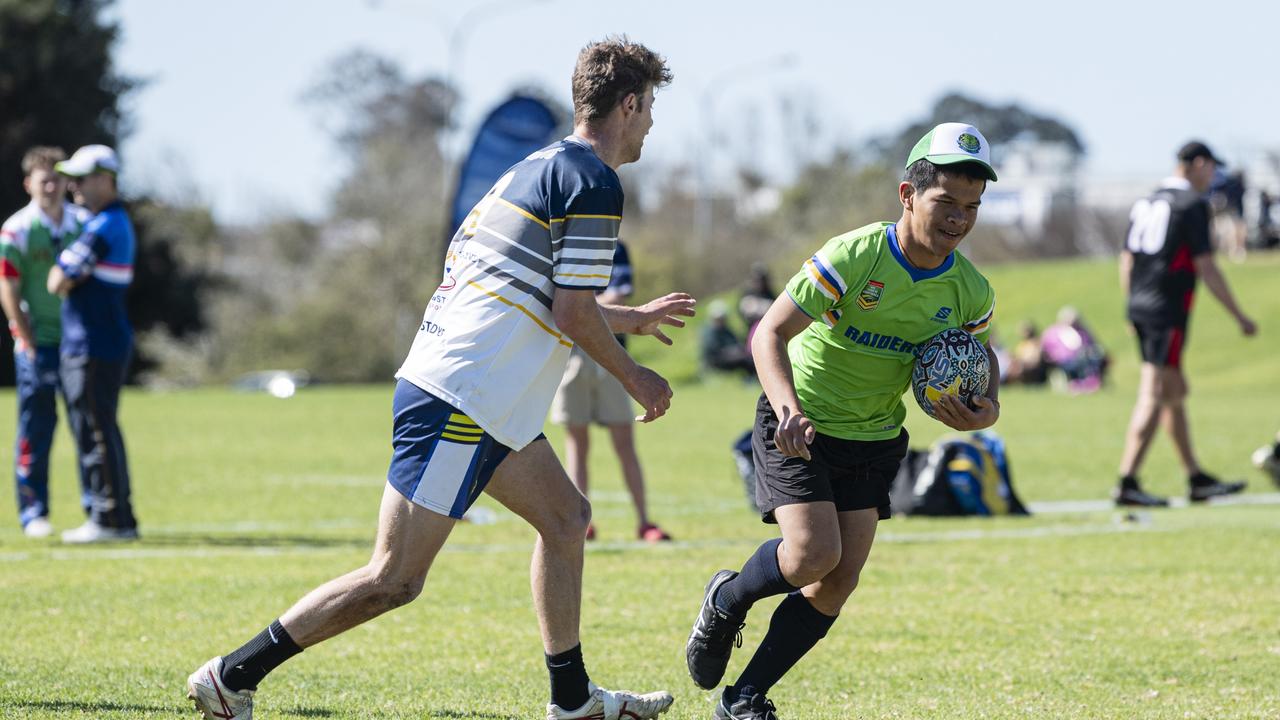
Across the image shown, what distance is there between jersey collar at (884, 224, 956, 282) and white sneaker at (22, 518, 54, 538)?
6.81 m

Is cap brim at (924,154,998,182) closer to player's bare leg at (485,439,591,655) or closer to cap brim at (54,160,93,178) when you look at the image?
player's bare leg at (485,439,591,655)

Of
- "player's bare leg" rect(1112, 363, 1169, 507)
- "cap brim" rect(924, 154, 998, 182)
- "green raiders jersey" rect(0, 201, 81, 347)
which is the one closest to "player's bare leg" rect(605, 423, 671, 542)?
"green raiders jersey" rect(0, 201, 81, 347)

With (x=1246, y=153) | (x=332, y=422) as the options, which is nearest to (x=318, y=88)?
(x=1246, y=153)

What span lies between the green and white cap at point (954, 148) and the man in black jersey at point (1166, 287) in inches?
270

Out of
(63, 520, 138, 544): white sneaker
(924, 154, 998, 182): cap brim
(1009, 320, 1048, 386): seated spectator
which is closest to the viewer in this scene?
(924, 154, 998, 182): cap brim

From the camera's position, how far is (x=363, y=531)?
1076cm

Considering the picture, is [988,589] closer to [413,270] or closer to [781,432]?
[781,432]

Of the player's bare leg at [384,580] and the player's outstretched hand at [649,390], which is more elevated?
the player's outstretched hand at [649,390]

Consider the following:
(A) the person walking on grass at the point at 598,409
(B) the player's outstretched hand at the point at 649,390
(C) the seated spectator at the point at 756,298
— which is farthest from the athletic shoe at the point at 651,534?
(C) the seated spectator at the point at 756,298

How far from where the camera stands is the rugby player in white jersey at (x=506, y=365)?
478 centimetres

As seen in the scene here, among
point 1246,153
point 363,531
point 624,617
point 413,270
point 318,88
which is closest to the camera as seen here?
point 624,617

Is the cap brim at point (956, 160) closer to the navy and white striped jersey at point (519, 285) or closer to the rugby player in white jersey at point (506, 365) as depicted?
the rugby player in white jersey at point (506, 365)

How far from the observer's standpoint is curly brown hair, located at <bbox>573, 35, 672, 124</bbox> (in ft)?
16.2

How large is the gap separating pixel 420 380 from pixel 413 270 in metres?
55.3
